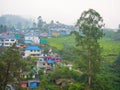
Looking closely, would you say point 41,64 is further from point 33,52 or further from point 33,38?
point 33,38

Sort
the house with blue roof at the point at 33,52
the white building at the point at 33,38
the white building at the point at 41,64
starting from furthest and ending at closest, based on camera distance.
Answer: the white building at the point at 33,38 < the house with blue roof at the point at 33,52 < the white building at the point at 41,64

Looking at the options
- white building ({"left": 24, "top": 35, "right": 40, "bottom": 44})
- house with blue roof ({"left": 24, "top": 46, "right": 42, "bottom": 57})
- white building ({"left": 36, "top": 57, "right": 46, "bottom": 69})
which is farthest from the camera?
white building ({"left": 24, "top": 35, "right": 40, "bottom": 44})

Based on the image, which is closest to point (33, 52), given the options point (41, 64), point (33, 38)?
point (41, 64)

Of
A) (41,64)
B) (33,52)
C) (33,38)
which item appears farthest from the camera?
(33,38)

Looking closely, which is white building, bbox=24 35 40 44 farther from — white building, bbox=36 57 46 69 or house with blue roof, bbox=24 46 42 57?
white building, bbox=36 57 46 69

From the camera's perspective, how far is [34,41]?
6184 centimetres

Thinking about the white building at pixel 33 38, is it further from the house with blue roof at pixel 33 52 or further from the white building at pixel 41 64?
the white building at pixel 41 64

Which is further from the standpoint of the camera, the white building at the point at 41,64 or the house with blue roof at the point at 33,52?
the house with blue roof at the point at 33,52

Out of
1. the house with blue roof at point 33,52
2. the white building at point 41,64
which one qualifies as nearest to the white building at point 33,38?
the house with blue roof at point 33,52

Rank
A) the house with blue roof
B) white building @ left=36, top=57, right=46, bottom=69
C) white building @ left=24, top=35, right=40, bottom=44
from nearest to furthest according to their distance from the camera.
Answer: white building @ left=36, top=57, right=46, bottom=69 → the house with blue roof → white building @ left=24, top=35, right=40, bottom=44

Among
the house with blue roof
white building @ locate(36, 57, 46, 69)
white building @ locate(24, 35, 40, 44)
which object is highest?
white building @ locate(24, 35, 40, 44)

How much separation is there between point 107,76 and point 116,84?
1.63 meters

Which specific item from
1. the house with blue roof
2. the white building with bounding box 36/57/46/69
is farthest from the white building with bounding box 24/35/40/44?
the white building with bounding box 36/57/46/69

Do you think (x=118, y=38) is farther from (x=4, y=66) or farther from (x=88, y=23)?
(x=4, y=66)
